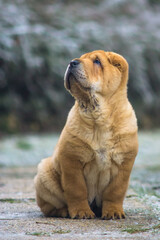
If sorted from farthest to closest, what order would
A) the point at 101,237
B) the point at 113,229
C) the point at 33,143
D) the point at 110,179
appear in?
1. the point at 33,143
2. the point at 110,179
3. the point at 113,229
4. the point at 101,237

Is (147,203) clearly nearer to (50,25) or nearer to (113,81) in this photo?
(113,81)

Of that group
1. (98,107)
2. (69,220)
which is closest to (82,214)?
(69,220)

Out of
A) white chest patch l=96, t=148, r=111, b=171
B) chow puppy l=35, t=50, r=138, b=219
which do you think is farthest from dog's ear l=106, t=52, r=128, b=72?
white chest patch l=96, t=148, r=111, b=171

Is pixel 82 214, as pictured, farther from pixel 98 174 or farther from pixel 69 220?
pixel 98 174

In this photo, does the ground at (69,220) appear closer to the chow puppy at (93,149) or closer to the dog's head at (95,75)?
the chow puppy at (93,149)

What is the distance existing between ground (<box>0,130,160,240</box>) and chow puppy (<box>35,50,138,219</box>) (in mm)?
203

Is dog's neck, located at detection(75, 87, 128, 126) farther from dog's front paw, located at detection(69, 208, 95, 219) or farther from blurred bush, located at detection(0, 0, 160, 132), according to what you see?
blurred bush, located at detection(0, 0, 160, 132)

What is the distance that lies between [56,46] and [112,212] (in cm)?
958

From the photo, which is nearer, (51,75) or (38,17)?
(38,17)

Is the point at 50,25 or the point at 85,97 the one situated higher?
the point at 50,25

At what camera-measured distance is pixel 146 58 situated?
1680 centimetres

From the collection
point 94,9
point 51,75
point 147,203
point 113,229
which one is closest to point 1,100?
point 51,75

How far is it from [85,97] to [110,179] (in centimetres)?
78

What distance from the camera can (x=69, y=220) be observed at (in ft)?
13.3
